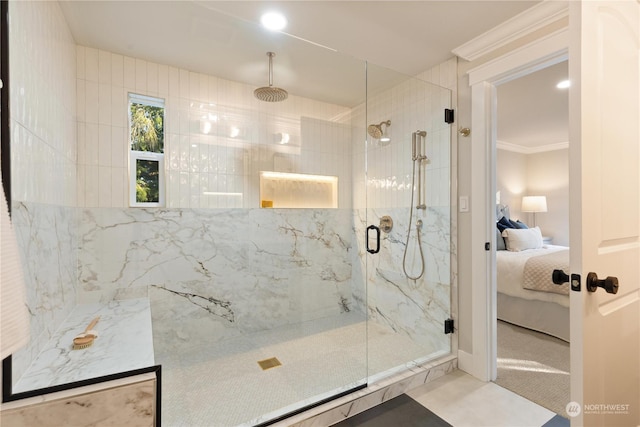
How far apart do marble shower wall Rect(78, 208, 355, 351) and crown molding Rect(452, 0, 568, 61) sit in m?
1.78

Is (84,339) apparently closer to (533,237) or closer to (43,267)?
(43,267)

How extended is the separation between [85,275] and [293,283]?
67.0 inches

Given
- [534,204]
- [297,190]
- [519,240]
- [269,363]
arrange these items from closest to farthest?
[269,363], [297,190], [519,240], [534,204]

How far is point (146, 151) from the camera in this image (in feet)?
8.09

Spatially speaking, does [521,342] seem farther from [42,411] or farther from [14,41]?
[14,41]

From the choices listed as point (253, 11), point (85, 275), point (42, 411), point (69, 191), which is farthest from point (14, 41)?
point (85, 275)

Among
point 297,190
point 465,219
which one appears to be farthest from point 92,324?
point 465,219

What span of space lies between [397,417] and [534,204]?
514 cm

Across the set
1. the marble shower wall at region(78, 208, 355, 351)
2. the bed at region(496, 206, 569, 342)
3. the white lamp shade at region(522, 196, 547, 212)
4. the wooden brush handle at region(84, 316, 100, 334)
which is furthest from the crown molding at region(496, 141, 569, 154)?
the wooden brush handle at region(84, 316, 100, 334)

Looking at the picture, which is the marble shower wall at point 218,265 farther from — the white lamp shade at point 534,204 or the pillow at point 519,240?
the white lamp shade at point 534,204

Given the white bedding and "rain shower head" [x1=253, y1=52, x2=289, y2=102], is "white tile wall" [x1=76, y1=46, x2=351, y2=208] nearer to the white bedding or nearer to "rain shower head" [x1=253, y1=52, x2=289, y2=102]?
"rain shower head" [x1=253, y1=52, x2=289, y2=102]

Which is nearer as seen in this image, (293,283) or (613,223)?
(613,223)

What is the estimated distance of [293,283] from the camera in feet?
9.99

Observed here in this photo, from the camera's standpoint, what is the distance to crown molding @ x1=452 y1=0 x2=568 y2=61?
1683 millimetres
